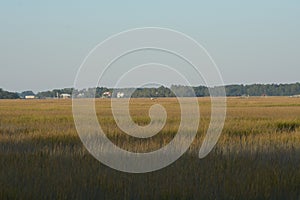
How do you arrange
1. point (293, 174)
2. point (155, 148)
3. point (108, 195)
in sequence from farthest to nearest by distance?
point (155, 148) < point (293, 174) < point (108, 195)

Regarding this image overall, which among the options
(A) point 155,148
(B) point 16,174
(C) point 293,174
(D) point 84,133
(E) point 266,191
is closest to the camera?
(E) point 266,191

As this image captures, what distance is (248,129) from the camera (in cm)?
1550

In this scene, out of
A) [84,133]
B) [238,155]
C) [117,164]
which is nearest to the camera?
[117,164]

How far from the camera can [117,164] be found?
294 inches

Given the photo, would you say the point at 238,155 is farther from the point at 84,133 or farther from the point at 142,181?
the point at 84,133

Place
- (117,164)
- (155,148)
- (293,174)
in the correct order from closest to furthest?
1. (293,174)
2. (117,164)
3. (155,148)

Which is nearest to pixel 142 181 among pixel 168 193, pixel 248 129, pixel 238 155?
pixel 168 193

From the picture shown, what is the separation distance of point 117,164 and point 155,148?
7.22 feet

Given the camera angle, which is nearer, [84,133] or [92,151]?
[92,151]

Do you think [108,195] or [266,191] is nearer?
[108,195]

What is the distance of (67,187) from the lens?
5746 mm

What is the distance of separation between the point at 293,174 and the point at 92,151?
374 centimetres

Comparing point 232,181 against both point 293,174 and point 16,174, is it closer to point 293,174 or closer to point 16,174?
point 293,174

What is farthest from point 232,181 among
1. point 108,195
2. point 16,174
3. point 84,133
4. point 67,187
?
point 84,133
